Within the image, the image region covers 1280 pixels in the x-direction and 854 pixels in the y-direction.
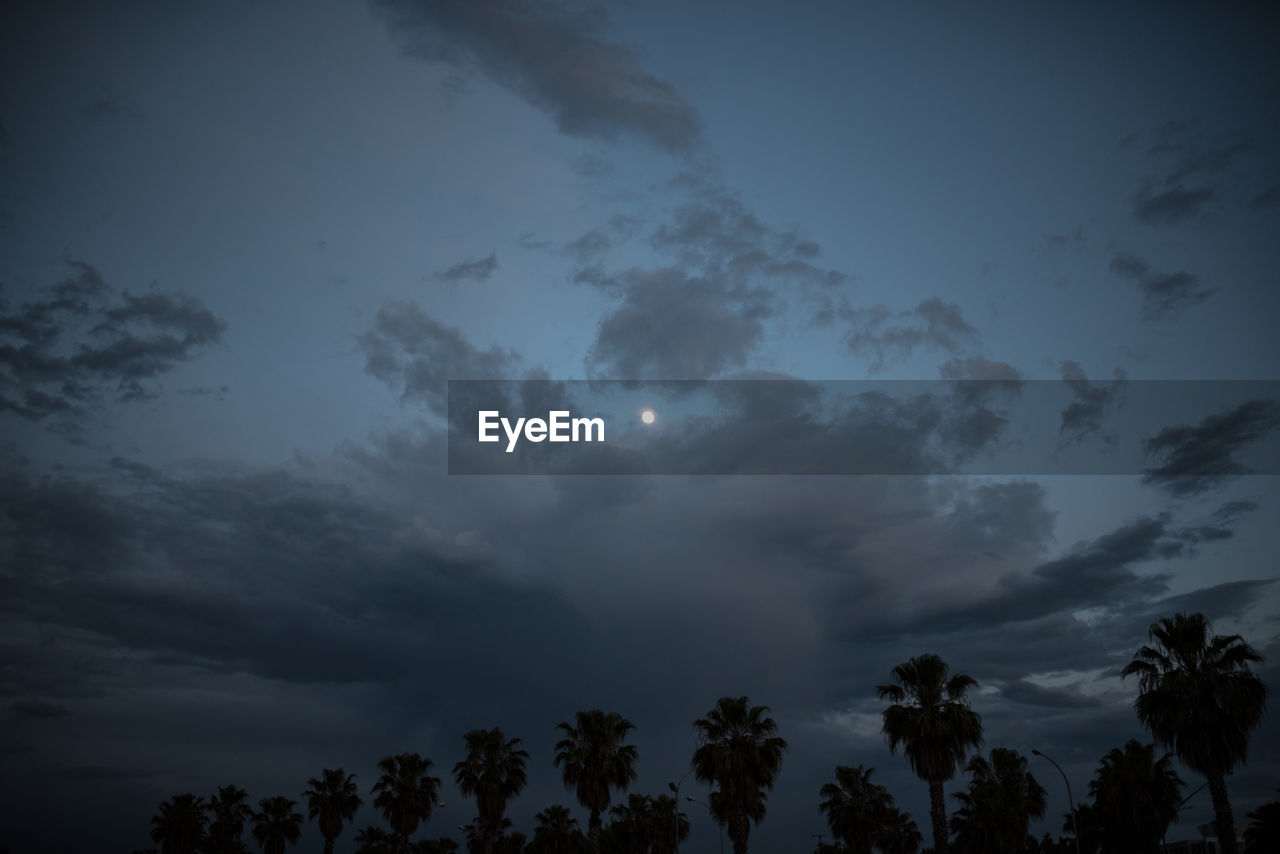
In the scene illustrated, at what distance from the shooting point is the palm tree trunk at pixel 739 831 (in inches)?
2169

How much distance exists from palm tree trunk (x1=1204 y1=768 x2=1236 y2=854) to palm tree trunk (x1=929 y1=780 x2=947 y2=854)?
12800 mm

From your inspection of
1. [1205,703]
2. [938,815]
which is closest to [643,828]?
[938,815]

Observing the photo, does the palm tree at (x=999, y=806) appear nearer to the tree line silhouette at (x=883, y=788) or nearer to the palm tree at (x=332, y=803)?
the tree line silhouette at (x=883, y=788)

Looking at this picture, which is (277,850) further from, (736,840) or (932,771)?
(932,771)

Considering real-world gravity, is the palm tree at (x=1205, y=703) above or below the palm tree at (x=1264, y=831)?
above

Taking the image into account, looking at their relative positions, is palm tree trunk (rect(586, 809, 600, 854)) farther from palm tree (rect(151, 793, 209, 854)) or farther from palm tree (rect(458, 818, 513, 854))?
palm tree (rect(151, 793, 209, 854))

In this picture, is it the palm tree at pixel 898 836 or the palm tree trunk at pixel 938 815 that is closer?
the palm tree trunk at pixel 938 815

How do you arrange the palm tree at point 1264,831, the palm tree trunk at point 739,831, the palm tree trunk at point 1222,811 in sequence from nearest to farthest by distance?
the palm tree trunk at point 1222,811, the palm tree at point 1264,831, the palm tree trunk at point 739,831

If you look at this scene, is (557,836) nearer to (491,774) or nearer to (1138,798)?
(491,774)

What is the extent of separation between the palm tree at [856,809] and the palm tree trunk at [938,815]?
22333 millimetres

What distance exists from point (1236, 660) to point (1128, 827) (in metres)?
28.3

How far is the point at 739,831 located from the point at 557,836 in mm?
21874

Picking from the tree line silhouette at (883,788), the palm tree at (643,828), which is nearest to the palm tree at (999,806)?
the tree line silhouette at (883,788)

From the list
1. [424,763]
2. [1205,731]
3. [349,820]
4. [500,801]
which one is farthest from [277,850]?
[1205,731]
